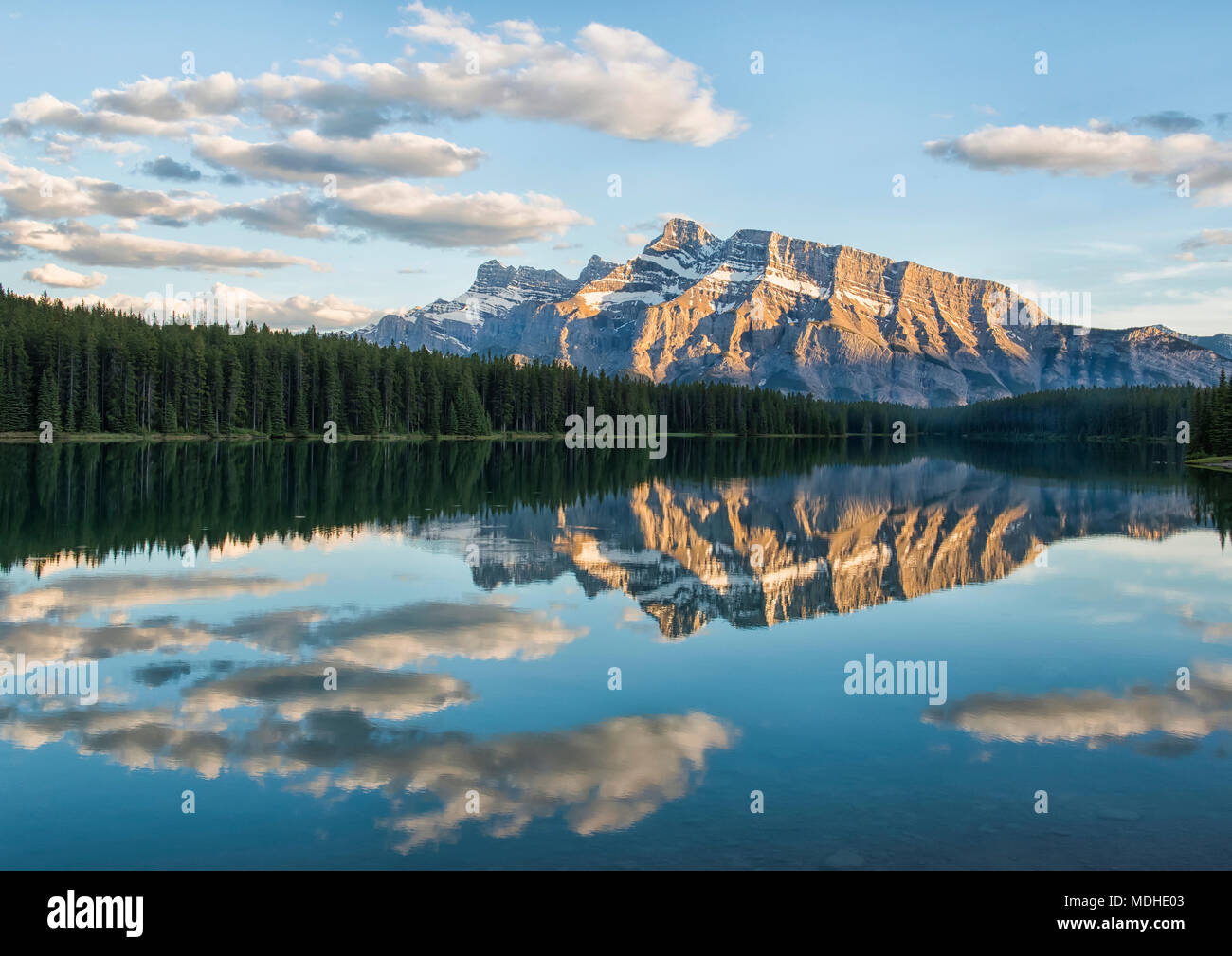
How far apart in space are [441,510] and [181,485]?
2161 cm

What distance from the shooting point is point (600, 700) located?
60.2 ft

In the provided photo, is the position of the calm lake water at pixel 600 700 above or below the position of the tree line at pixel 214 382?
below

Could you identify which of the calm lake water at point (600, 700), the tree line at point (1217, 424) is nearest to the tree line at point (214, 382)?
the tree line at point (1217, 424)

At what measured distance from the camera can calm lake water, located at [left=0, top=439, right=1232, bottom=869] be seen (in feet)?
39.9

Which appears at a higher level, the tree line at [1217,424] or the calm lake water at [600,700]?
the tree line at [1217,424]

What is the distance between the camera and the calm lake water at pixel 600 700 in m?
12.2

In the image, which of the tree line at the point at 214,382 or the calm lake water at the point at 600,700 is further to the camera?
the tree line at the point at 214,382

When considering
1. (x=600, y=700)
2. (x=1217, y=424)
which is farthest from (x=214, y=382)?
(x=1217, y=424)

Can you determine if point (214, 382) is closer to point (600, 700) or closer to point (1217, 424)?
Answer: point (600, 700)

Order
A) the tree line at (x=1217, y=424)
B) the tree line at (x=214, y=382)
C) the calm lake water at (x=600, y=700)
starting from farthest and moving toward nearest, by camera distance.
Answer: the tree line at (x=214, y=382)
the tree line at (x=1217, y=424)
the calm lake water at (x=600, y=700)

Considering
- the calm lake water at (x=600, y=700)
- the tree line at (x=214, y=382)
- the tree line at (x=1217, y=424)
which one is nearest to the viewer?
the calm lake water at (x=600, y=700)

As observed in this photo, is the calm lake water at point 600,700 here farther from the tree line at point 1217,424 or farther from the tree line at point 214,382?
the tree line at point 214,382
